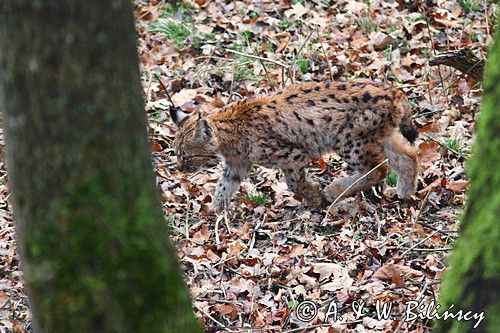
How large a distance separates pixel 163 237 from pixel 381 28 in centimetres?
901

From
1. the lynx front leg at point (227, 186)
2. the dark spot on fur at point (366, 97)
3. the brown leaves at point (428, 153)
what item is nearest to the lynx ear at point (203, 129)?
the lynx front leg at point (227, 186)

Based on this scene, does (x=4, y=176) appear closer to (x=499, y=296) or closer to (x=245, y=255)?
(x=245, y=255)

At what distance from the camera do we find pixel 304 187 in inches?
316

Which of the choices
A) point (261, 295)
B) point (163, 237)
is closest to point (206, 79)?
point (261, 295)

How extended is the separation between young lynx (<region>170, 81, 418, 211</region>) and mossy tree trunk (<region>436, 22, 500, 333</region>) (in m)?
5.11

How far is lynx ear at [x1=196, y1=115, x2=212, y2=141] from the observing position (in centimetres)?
815

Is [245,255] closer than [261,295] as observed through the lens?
No

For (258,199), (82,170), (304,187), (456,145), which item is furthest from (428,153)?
(82,170)

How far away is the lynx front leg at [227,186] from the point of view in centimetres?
817

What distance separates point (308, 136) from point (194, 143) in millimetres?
1211

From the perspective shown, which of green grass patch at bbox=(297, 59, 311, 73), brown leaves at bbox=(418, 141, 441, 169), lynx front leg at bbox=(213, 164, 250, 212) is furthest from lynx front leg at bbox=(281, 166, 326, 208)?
green grass patch at bbox=(297, 59, 311, 73)

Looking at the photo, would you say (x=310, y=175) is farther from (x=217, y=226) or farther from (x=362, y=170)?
(x=217, y=226)

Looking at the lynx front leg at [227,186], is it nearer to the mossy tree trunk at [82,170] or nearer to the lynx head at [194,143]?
the lynx head at [194,143]

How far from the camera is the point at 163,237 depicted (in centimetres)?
288
